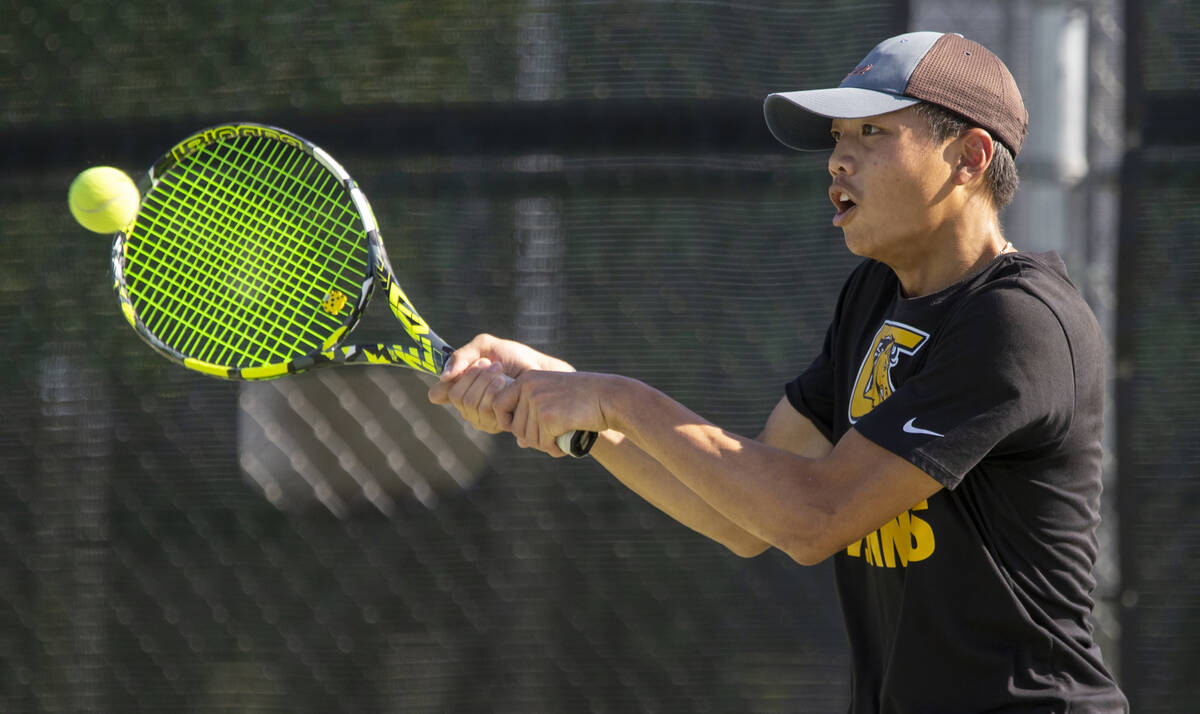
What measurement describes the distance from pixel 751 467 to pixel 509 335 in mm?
1336

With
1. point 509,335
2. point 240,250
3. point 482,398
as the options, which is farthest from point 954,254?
point 240,250

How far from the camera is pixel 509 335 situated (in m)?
2.90

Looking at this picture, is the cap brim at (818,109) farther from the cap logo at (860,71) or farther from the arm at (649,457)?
the arm at (649,457)

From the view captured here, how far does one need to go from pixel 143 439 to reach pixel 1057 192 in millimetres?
2233

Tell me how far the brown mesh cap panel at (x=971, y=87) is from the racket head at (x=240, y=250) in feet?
3.44

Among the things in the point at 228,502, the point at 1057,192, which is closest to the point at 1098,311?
the point at 1057,192

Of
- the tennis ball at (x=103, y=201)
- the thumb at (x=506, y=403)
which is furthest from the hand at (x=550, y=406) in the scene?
the tennis ball at (x=103, y=201)

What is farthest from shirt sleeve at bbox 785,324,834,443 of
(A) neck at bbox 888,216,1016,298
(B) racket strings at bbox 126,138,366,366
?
(B) racket strings at bbox 126,138,366,366

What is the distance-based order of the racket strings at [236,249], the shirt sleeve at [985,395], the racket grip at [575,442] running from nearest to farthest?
the shirt sleeve at [985,395] < the racket grip at [575,442] < the racket strings at [236,249]

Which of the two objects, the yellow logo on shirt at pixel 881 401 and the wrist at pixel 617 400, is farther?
the wrist at pixel 617 400

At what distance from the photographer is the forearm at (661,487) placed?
2029 millimetres

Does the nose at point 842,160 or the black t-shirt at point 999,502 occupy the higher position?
the nose at point 842,160

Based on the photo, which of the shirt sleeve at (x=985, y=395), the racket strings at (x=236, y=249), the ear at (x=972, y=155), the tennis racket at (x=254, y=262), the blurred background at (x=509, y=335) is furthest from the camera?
the blurred background at (x=509, y=335)

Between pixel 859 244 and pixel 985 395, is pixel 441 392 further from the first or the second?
pixel 985 395
